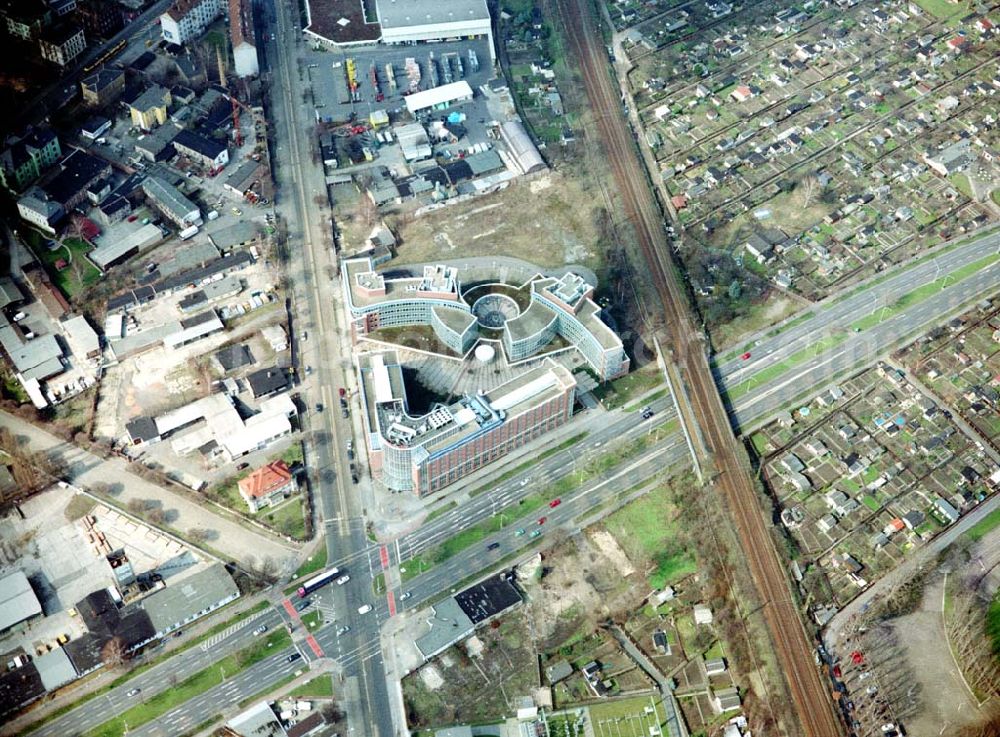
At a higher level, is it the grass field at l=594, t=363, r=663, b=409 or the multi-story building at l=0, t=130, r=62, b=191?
the multi-story building at l=0, t=130, r=62, b=191

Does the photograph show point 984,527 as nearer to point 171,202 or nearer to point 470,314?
point 470,314

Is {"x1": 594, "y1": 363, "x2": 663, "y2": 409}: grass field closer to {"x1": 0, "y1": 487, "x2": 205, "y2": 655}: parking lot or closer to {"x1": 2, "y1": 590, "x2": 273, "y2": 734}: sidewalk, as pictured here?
{"x1": 2, "y1": 590, "x2": 273, "y2": 734}: sidewalk

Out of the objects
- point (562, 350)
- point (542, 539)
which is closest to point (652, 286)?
point (562, 350)

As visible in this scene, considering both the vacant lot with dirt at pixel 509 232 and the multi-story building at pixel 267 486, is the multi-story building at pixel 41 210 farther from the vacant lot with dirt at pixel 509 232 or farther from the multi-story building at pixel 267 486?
the multi-story building at pixel 267 486

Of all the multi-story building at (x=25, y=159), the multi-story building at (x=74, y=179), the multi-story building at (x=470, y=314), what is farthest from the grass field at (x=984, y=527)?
the multi-story building at (x=25, y=159)

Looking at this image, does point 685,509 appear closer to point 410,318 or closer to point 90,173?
point 410,318

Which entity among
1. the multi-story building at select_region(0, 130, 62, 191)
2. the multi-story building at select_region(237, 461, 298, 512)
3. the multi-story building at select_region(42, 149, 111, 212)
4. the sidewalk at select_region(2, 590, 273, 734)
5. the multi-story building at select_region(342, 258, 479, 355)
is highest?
the multi-story building at select_region(0, 130, 62, 191)

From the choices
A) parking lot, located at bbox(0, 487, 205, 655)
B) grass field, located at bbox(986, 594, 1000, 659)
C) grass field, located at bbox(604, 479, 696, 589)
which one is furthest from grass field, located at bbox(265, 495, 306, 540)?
grass field, located at bbox(986, 594, 1000, 659)
